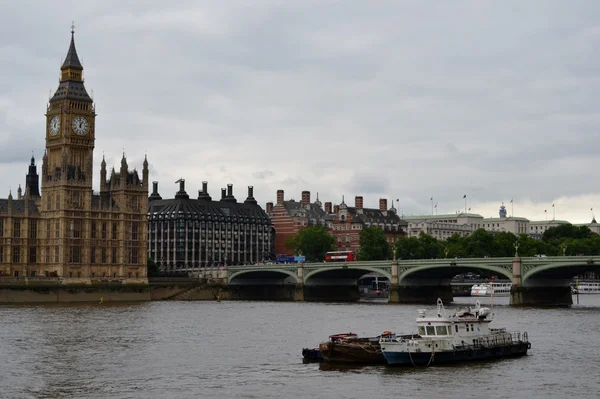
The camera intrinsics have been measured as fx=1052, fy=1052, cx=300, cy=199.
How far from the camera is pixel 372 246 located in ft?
635

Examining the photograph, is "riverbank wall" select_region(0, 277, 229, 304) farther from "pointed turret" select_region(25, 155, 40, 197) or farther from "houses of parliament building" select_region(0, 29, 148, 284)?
"pointed turret" select_region(25, 155, 40, 197)

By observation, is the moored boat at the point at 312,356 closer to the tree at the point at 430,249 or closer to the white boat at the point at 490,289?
the white boat at the point at 490,289

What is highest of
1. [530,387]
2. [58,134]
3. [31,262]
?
[58,134]

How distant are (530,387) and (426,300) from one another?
8696cm

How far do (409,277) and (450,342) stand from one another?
7748 cm

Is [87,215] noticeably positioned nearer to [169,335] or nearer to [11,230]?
[11,230]

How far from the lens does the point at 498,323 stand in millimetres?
89375

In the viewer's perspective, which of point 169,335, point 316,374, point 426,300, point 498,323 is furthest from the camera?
point 426,300

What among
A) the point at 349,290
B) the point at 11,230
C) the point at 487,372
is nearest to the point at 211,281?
the point at 349,290

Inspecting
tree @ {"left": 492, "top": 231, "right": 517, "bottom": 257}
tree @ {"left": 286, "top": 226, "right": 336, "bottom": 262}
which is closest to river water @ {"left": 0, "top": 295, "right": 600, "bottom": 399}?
tree @ {"left": 492, "top": 231, "right": 517, "bottom": 257}

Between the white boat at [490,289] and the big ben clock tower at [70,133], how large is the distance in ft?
222

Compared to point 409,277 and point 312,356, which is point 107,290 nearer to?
point 409,277

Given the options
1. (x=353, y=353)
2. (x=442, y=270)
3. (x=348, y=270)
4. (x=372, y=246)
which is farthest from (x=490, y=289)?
(x=353, y=353)

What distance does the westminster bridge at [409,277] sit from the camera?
123000 mm
